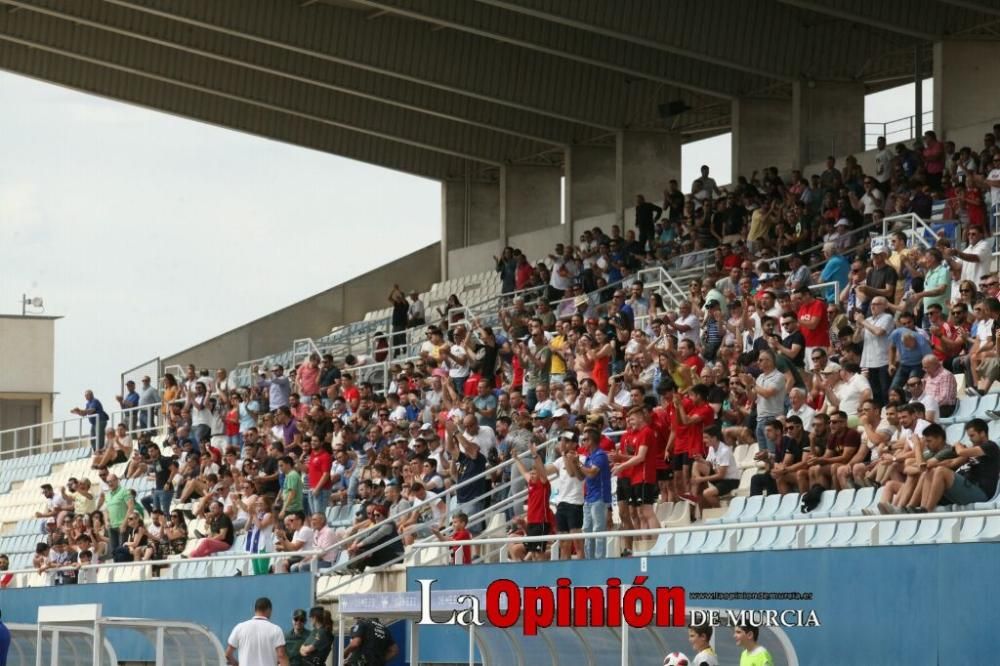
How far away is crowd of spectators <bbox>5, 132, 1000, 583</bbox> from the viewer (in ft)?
56.9

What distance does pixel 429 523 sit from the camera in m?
20.9

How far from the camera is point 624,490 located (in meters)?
18.2

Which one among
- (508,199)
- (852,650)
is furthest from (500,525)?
(508,199)

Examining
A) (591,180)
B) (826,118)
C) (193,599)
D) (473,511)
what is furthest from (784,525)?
(591,180)

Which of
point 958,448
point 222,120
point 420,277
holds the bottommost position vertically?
point 958,448

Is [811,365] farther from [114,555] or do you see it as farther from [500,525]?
[114,555]

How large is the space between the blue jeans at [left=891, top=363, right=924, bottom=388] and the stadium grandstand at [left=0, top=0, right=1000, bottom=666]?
4 centimetres

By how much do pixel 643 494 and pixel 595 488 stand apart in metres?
0.50

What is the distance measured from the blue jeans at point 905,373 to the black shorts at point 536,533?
149 inches

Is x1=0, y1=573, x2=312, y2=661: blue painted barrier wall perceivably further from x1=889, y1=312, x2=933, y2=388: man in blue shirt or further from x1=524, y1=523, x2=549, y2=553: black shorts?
x1=889, y1=312, x2=933, y2=388: man in blue shirt

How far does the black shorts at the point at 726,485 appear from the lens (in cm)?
1808

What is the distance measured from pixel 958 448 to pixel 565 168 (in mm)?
25797

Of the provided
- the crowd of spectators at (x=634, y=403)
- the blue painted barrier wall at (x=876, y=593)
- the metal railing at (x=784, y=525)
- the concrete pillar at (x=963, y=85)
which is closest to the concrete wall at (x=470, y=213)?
the crowd of spectators at (x=634, y=403)

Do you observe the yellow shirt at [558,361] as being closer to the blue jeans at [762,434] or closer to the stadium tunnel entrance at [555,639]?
the blue jeans at [762,434]
